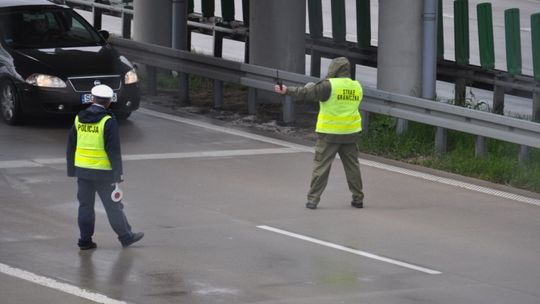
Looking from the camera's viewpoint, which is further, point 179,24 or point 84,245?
point 179,24

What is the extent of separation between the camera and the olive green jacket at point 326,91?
1320cm

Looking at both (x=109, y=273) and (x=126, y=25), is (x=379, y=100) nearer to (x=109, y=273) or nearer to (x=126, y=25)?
(x=109, y=273)

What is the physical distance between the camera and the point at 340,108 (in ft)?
43.7

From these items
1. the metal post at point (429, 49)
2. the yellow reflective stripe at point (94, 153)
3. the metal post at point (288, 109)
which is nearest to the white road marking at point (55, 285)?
the yellow reflective stripe at point (94, 153)

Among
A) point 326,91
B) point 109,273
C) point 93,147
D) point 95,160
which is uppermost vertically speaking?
point 326,91

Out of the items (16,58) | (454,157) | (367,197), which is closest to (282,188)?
(367,197)

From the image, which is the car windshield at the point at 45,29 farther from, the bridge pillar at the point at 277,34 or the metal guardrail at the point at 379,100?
the bridge pillar at the point at 277,34

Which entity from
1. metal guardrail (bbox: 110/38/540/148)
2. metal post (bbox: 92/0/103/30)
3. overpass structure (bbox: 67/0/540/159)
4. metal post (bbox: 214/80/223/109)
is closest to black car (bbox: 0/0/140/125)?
metal guardrail (bbox: 110/38/540/148)

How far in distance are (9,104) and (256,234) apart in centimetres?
636

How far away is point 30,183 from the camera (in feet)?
45.4

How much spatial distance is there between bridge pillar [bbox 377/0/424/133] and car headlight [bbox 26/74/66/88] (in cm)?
459

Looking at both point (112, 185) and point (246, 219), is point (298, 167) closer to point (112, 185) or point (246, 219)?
point (246, 219)

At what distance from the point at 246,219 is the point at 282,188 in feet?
5.37

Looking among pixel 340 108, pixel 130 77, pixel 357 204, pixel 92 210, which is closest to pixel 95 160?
pixel 92 210
